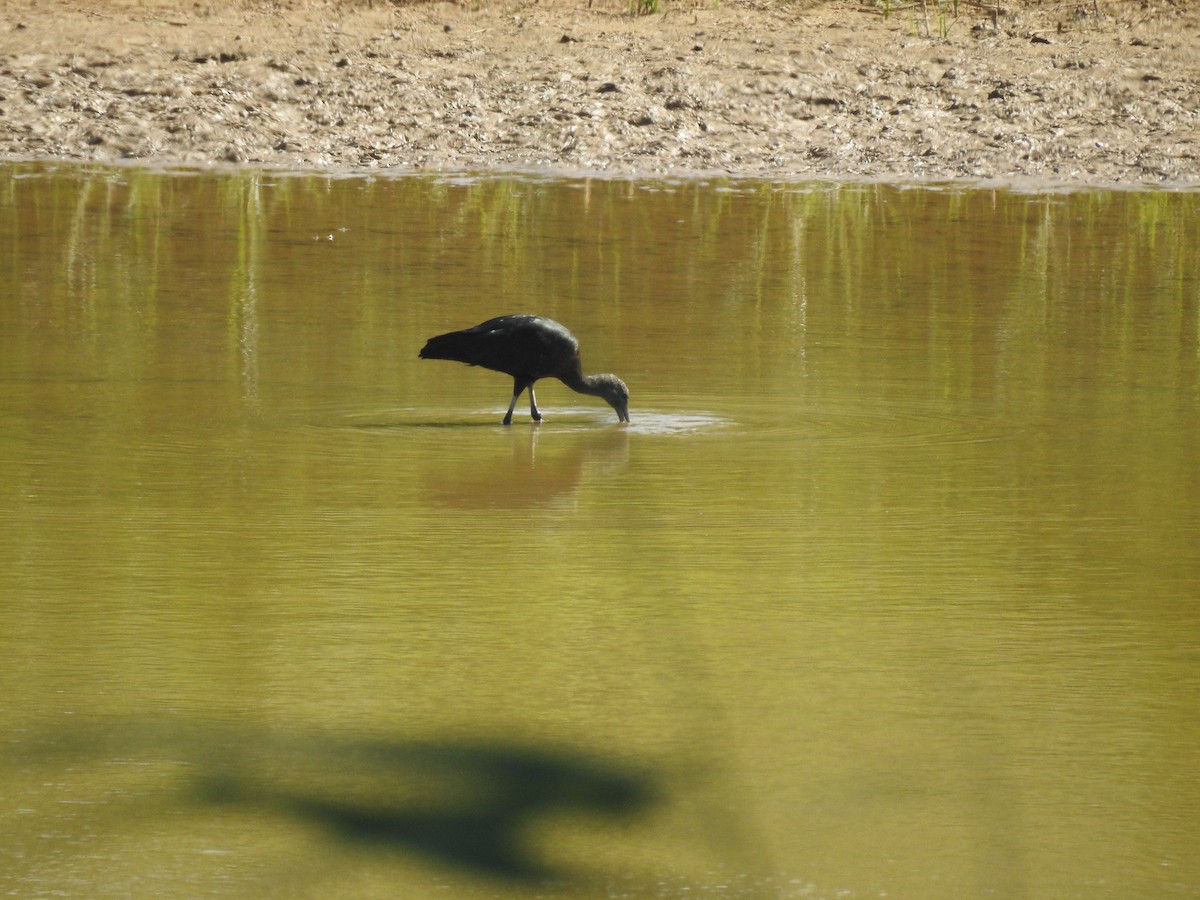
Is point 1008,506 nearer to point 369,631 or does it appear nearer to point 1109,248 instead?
point 369,631

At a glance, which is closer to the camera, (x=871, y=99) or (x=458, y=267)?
(x=458, y=267)

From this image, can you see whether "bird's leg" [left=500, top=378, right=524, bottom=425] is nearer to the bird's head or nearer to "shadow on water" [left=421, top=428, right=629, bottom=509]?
"shadow on water" [left=421, top=428, right=629, bottom=509]

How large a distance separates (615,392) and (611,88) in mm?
11349

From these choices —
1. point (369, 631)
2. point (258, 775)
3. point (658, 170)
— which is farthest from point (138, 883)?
point (658, 170)

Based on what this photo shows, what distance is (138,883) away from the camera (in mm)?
2918

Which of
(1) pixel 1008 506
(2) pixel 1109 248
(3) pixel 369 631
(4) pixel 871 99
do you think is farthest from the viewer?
(4) pixel 871 99

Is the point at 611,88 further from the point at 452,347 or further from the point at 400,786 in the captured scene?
the point at 400,786

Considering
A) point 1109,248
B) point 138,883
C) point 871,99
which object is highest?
point 871,99

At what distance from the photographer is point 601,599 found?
4496 millimetres

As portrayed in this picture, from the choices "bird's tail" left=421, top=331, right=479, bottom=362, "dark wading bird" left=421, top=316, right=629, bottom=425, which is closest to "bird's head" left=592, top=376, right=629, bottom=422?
"dark wading bird" left=421, top=316, right=629, bottom=425

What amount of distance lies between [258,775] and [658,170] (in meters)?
13.6

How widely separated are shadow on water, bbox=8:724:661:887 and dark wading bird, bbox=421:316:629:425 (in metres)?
3.52

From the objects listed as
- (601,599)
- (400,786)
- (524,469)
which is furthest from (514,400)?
(400,786)

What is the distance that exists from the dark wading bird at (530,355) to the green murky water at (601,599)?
18 centimetres
